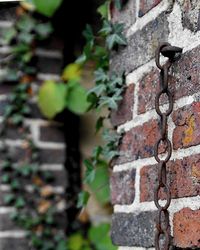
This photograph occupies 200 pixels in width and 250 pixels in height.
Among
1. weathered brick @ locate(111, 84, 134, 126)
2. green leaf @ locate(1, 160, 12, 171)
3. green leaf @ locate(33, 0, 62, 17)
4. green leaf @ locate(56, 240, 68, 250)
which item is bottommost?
green leaf @ locate(56, 240, 68, 250)

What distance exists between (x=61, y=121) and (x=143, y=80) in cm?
96

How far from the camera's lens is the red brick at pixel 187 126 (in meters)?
0.88

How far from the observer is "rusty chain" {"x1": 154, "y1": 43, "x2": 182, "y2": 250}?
0.90 metres

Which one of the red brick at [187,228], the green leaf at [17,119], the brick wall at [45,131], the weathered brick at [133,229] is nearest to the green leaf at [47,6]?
the brick wall at [45,131]

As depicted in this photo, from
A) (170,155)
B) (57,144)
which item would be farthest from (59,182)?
(170,155)

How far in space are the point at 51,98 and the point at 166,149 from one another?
3.24 ft

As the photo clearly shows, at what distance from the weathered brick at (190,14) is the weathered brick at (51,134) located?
1085 millimetres

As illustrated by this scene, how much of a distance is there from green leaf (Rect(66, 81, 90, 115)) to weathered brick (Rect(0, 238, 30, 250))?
0.49m

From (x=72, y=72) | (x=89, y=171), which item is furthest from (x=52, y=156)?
(x=89, y=171)

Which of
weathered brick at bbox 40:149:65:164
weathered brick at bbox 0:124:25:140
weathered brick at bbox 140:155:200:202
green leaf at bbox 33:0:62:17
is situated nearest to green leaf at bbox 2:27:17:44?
green leaf at bbox 33:0:62:17

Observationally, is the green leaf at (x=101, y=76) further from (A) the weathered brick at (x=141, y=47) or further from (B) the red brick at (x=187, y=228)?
(B) the red brick at (x=187, y=228)

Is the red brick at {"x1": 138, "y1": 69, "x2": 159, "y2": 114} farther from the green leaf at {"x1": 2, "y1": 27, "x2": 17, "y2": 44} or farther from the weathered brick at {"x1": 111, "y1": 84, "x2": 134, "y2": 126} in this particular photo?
the green leaf at {"x1": 2, "y1": 27, "x2": 17, "y2": 44}

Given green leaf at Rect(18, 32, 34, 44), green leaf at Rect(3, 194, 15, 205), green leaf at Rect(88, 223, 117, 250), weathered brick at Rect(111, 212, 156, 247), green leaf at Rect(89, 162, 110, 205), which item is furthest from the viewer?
green leaf at Rect(18, 32, 34, 44)

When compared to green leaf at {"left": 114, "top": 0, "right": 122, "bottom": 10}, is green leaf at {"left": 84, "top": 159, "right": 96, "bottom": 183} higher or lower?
lower
